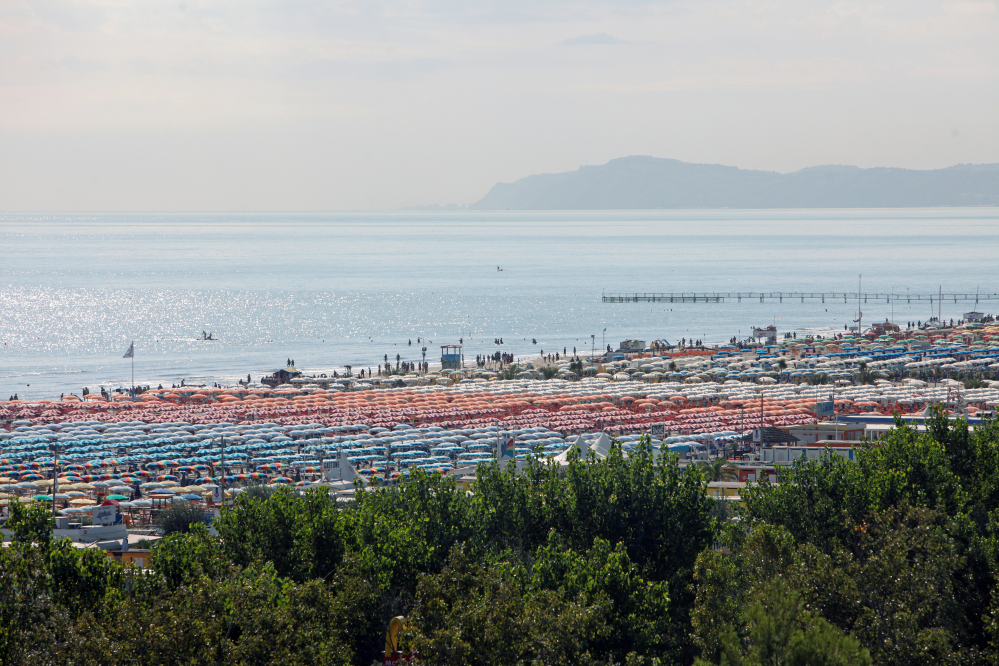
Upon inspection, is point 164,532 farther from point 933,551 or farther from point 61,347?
point 61,347

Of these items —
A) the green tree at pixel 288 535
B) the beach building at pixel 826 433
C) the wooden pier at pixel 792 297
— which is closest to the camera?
the green tree at pixel 288 535

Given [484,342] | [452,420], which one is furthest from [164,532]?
[484,342]

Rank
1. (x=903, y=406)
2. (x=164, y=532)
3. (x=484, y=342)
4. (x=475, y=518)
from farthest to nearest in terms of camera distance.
Result: (x=484, y=342) < (x=903, y=406) < (x=164, y=532) < (x=475, y=518)

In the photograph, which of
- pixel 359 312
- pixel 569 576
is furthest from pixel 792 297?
pixel 569 576

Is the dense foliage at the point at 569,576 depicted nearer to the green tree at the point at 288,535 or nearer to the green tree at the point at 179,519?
the green tree at the point at 288,535

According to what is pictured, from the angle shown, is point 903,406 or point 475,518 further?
point 903,406

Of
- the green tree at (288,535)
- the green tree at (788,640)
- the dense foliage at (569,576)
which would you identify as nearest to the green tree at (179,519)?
the dense foliage at (569,576)
